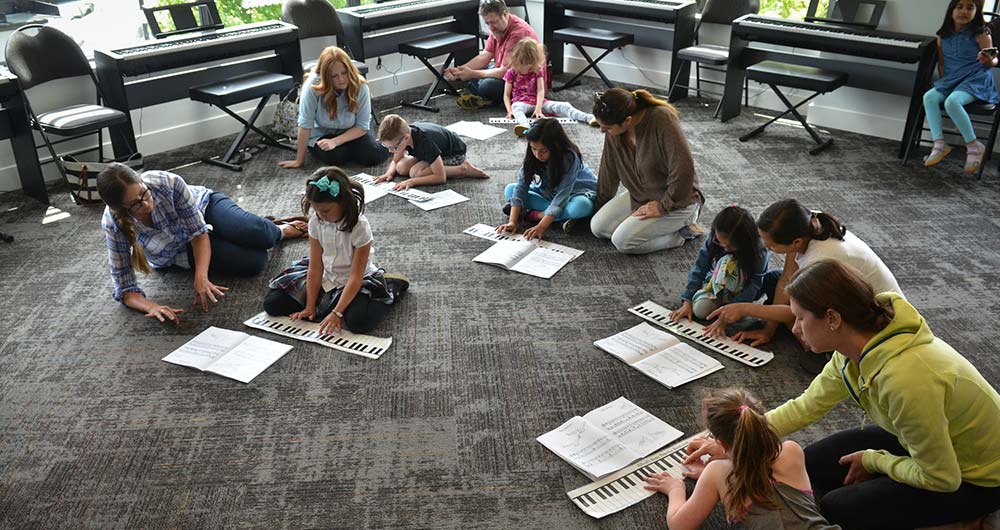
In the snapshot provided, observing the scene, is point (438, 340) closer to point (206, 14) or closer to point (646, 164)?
point (646, 164)

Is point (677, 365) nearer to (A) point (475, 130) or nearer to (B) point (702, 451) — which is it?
(B) point (702, 451)

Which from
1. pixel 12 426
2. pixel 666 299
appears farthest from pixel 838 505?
pixel 12 426

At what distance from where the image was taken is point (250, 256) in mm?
3805

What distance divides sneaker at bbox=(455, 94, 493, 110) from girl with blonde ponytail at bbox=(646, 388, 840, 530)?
458cm

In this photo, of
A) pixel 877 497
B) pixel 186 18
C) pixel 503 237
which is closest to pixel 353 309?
pixel 503 237

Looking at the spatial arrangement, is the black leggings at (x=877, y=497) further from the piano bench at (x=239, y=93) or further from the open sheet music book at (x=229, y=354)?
the piano bench at (x=239, y=93)

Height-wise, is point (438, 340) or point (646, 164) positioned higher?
point (646, 164)

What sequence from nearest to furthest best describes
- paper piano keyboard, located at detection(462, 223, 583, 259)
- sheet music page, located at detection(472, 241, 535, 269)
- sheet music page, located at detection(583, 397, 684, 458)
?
sheet music page, located at detection(583, 397, 684, 458) → sheet music page, located at detection(472, 241, 535, 269) → paper piano keyboard, located at detection(462, 223, 583, 259)

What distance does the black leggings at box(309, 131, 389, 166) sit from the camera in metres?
5.24

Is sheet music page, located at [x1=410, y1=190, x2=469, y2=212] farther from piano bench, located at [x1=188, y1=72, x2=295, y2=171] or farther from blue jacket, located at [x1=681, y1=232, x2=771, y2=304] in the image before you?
blue jacket, located at [x1=681, y1=232, x2=771, y2=304]

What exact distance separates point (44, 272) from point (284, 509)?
7.24 ft

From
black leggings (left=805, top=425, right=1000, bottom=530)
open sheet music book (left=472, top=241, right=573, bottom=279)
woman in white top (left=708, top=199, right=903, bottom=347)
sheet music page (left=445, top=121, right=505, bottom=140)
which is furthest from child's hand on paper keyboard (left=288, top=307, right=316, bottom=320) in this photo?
sheet music page (left=445, top=121, right=505, bottom=140)

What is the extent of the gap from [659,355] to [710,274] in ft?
1.45

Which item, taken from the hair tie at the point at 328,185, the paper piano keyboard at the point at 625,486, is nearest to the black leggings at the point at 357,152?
the hair tie at the point at 328,185
